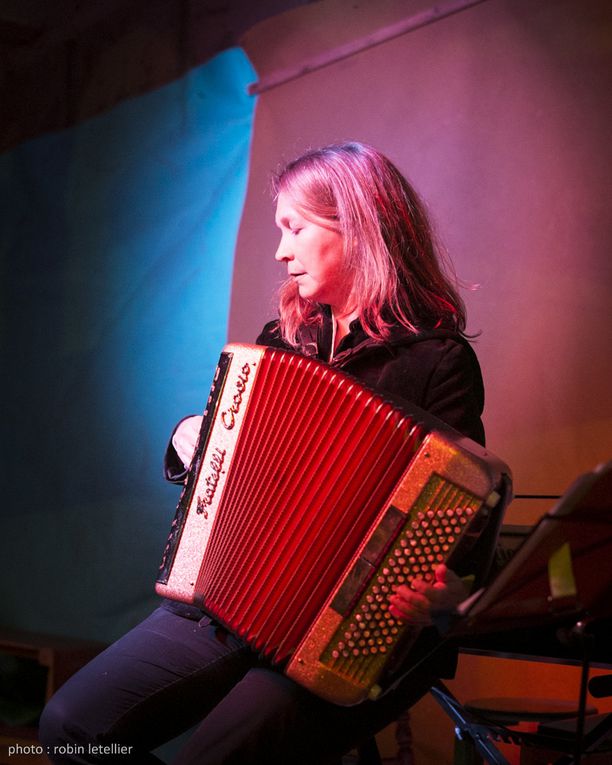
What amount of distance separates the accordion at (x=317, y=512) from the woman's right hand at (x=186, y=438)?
0.54 feet

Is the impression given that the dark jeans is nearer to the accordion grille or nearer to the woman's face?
the accordion grille

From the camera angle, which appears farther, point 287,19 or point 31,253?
point 31,253

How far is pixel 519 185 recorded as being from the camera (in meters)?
2.52

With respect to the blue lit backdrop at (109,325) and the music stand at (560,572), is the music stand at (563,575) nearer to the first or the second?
the music stand at (560,572)

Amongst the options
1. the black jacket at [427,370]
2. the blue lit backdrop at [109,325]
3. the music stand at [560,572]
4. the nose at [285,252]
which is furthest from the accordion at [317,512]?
the blue lit backdrop at [109,325]

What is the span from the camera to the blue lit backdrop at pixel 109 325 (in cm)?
318

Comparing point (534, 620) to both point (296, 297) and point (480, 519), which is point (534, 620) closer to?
point (480, 519)

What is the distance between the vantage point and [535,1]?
249 cm

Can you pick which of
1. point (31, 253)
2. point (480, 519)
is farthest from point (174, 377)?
point (480, 519)

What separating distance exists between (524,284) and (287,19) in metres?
1.24

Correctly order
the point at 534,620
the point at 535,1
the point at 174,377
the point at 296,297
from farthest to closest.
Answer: the point at 174,377
the point at 535,1
the point at 296,297
the point at 534,620

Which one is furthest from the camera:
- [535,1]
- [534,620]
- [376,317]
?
[535,1]

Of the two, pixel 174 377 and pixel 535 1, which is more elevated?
pixel 535 1

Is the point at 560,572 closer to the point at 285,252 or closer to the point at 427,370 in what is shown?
the point at 427,370
